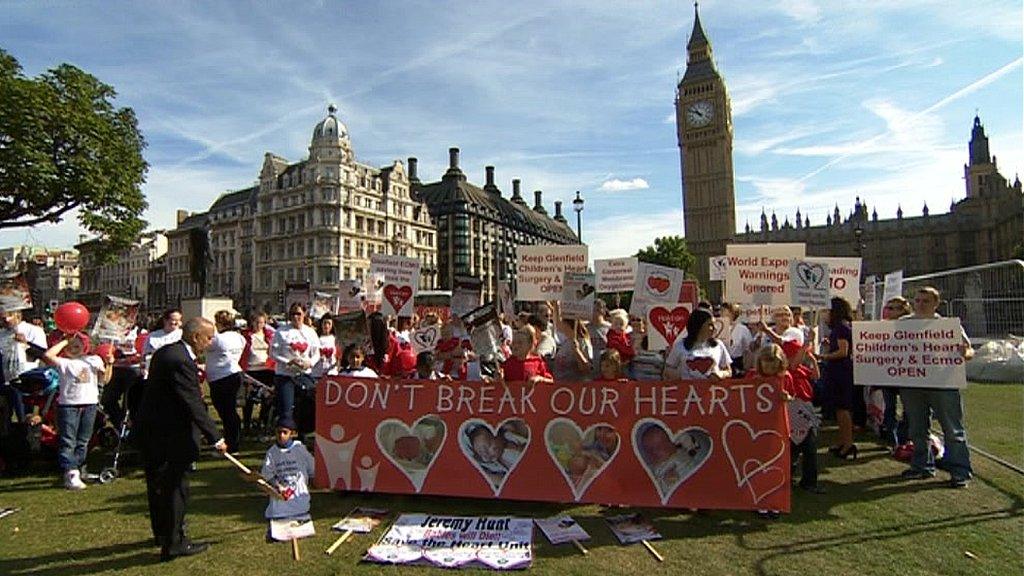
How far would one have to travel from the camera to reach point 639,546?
200 inches

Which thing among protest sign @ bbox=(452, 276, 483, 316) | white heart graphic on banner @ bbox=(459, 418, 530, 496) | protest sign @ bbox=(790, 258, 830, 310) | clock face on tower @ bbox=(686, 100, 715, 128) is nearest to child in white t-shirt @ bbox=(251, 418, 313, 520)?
white heart graphic on banner @ bbox=(459, 418, 530, 496)

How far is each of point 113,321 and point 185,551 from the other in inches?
188

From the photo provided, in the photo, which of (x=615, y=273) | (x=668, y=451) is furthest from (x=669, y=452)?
(x=615, y=273)

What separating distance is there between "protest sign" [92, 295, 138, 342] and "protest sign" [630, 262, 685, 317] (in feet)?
23.4

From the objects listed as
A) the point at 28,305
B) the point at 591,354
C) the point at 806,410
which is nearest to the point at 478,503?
the point at 591,354

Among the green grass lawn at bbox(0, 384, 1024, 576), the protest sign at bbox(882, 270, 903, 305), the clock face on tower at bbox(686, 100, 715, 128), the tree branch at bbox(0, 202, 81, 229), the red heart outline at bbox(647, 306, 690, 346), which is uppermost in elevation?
the clock face on tower at bbox(686, 100, 715, 128)

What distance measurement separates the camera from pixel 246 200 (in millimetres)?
85062

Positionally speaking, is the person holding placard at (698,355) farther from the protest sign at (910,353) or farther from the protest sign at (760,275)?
the protest sign at (760,275)

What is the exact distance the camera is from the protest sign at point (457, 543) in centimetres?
475

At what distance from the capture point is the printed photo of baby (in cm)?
593

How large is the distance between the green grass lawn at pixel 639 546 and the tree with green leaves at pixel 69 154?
22.7 meters

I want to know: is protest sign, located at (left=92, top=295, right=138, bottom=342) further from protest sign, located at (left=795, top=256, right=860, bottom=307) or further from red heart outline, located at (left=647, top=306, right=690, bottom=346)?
protest sign, located at (left=795, top=256, right=860, bottom=307)

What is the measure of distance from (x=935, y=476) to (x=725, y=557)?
377 cm

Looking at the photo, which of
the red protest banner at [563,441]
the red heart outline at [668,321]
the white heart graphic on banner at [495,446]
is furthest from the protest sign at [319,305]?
the white heart graphic on banner at [495,446]
